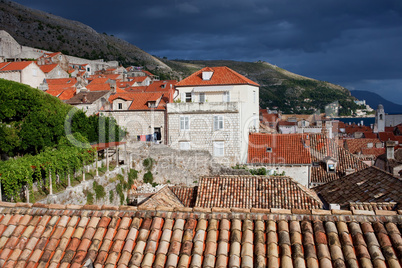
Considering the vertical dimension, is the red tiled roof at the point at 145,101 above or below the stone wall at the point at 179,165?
above

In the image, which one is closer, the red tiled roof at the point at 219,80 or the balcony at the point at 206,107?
the balcony at the point at 206,107

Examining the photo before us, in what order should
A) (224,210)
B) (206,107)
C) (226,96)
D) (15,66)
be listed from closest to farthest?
(224,210) < (206,107) < (226,96) < (15,66)

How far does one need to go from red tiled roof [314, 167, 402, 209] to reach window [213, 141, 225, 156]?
11.8 meters

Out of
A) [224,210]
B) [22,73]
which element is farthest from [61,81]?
[224,210]

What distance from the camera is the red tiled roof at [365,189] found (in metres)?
13.4

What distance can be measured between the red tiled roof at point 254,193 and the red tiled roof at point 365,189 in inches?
38.9

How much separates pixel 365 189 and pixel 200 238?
11.5 metres

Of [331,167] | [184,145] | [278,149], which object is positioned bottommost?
[331,167]

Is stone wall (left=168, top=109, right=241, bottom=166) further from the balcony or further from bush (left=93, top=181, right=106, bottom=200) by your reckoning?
bush (left=93, top=181, right=106, bottom=200)

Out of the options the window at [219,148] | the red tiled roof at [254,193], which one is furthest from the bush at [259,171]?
the red tiled roof at [254,193]

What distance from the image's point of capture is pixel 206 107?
96.0ft

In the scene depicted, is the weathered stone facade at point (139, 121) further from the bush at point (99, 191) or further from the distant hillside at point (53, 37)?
the distant hillside at point (53, 37)

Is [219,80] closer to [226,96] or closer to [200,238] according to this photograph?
[226,96]

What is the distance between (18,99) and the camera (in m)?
26.4
